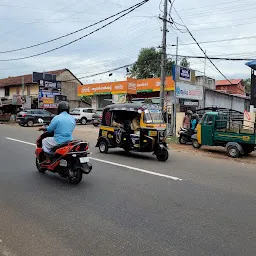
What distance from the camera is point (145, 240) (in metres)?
3.79

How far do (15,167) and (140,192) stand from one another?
13.5 feet

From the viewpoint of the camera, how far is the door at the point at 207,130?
486 inches

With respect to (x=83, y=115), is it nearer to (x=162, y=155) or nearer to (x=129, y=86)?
(x=129, y=86)

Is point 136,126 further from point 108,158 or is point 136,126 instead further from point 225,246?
point 225,246

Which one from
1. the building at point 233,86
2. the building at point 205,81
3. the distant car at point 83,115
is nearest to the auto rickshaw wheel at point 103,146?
the distant car at point 83,115

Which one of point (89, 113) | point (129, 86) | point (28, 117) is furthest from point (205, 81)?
point (28, 117)

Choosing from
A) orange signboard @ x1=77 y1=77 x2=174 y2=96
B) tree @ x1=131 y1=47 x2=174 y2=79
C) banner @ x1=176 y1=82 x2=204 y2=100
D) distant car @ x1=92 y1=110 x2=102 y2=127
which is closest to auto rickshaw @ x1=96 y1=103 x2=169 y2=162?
banner @ x1=176 y1=82 x2=204 y2=100

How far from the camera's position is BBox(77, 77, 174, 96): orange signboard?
27147mm

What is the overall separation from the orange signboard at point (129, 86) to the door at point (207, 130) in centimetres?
1382

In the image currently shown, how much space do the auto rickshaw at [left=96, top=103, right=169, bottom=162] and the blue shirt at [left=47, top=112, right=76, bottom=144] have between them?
12.2 feet

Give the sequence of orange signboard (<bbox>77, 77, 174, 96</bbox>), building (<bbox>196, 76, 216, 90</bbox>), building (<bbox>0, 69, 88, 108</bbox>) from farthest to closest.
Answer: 1. building (<bbox>0, 69, 88, 108</bbox>)
2. building (<bbox>196, 76, 216, 90</bbox>)
3. orange signboard (<bbox>77, 77, 174, 96</bbox>)

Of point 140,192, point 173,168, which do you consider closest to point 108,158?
point 173,168

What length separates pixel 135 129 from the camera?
34.1 feet

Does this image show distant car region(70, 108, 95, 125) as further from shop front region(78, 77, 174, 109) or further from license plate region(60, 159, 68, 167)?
license plate region(60, 159, 68, 167)
